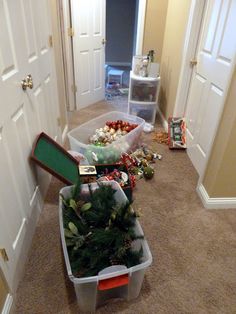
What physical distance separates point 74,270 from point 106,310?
0.95ft

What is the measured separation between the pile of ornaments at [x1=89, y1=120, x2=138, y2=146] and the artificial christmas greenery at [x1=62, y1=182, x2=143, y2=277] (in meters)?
0.90

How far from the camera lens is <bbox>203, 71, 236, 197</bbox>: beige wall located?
1.47 m

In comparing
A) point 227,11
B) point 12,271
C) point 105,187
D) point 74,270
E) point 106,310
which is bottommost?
point 106,310

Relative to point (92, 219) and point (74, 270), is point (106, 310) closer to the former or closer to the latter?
point (74, 270)

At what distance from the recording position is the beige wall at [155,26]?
305 cm

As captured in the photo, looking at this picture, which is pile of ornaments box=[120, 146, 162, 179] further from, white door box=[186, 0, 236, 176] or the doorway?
the doorway

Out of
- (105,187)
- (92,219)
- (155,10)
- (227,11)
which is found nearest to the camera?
(92,219)

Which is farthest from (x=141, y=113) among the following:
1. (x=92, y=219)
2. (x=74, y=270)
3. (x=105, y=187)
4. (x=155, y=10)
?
(x=74, y=270)

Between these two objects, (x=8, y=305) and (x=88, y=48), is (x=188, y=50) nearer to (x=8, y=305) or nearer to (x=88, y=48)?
(x=88, y=48)

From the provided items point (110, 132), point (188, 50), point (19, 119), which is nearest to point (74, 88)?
point (110, 132)

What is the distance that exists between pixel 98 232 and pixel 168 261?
1.72ft

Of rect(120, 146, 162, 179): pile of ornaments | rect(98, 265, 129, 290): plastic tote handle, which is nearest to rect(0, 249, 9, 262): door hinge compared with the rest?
rect(98, 265, 129, 290): plastic tote handle

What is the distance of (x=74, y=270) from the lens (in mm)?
1079

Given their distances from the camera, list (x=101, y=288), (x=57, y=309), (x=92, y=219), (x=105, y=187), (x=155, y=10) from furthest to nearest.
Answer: (x=155, y=10) → (x=105, y=187) → (x=92, y=219) → (x=57, y=309) → (x=101, y=288)
